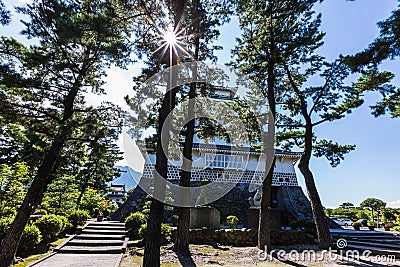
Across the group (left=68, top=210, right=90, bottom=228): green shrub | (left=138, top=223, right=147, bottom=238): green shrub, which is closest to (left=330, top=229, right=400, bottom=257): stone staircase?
(left=138, top=223, right=147, bottom=238): green shrub

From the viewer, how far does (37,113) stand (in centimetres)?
722

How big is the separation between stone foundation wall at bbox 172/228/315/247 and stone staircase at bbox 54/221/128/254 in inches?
84.6

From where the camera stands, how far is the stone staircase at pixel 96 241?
7844 mm

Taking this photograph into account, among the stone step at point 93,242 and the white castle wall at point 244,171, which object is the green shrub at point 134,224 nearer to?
the stone step at point 93,242

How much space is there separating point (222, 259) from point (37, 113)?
688 centimetres

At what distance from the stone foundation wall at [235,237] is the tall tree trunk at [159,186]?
4.27m

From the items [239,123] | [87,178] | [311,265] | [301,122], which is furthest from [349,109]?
[87,178]

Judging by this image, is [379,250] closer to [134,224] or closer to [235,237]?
[235,237]

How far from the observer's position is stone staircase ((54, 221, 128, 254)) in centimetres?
784

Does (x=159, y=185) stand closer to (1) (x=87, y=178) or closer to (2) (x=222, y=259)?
(2) (x=222, y=259)

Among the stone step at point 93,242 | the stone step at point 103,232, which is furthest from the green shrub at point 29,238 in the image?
Result: the stone step at point 103,232

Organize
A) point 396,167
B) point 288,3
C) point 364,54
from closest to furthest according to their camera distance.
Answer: point 364,54
point 288,3
point 396,167

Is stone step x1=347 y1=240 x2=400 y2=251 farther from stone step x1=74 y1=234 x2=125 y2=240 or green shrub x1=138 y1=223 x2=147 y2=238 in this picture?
stone step x1=74 y1=234 x2=125 y2=240

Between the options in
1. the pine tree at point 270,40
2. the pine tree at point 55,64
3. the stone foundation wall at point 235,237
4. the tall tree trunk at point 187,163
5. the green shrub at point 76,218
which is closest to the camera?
the pine tree at point 55,64
